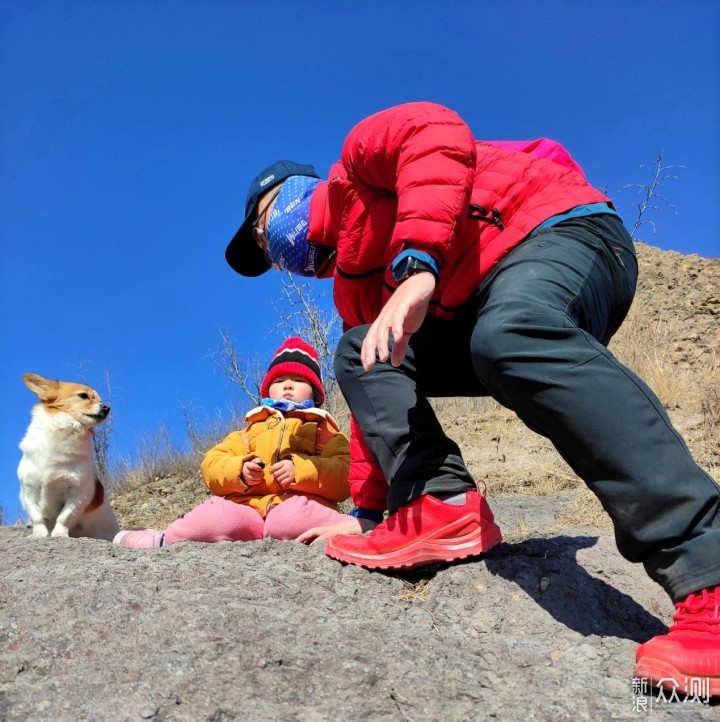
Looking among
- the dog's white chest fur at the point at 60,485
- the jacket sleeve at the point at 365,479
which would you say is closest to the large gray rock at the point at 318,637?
the jacket sleeve at the point at 365,479

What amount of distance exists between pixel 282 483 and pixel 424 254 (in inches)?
70.8

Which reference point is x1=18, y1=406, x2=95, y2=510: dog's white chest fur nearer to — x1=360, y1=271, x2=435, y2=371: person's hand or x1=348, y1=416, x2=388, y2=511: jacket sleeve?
x1=348, y1=416, x2=388, y2=511: jacket sleeve

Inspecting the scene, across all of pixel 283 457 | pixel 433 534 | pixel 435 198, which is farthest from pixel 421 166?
pixel 283 457

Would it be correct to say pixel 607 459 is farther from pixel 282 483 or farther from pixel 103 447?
pixel 103 447

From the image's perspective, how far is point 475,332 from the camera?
71.4 inches

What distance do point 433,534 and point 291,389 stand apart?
6.22 ft

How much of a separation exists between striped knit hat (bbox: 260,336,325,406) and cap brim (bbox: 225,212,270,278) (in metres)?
0.98

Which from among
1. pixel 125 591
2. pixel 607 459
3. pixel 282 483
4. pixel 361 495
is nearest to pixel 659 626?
pixel 607 459

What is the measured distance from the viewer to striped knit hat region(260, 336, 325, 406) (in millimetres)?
3930

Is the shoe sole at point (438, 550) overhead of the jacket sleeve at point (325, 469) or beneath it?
beneath

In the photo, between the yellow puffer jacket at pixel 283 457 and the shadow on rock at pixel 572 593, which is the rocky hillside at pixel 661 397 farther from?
the yellow puffer jacket at pixel 283 457

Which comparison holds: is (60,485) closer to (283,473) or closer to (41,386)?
(41,386)

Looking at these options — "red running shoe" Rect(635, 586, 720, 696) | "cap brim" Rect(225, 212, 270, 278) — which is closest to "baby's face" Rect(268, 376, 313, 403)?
"cap brim" Rect(225, 212, 270, 278)

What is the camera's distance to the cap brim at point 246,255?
2846 mm
